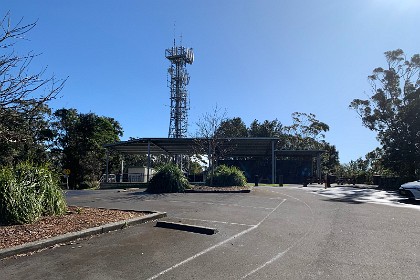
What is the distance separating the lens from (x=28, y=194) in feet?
30.6

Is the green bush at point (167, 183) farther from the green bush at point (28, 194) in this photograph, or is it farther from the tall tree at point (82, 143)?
the tall tree at point (82, 143)

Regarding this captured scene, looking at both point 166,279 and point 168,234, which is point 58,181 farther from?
point 166,279

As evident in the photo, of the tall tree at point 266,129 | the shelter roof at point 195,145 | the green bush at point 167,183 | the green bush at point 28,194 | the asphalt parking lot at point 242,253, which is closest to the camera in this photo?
the asphalt parking lot at point 242,253

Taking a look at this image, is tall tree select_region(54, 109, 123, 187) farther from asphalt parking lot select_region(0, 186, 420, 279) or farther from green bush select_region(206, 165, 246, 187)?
asphalt parking lot select_region(0, 186, 420, 279)

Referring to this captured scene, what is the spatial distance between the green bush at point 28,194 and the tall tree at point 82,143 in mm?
34500

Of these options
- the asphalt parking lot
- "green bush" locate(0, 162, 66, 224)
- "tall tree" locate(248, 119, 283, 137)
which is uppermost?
"tall tree" locate(248, 119, 283, 137)

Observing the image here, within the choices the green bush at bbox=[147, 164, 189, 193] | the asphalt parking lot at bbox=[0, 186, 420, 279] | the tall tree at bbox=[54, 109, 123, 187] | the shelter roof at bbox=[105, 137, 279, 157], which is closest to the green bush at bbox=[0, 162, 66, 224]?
the asphalt parking lot at bbox=[0, 186, 420, 279]

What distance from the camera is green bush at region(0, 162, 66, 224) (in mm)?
8688

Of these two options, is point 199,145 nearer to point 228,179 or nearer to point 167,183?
point 228,179

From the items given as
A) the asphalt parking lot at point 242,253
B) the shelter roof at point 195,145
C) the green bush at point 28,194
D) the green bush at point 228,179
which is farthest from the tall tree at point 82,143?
the asphalt parking lot at point 242,253

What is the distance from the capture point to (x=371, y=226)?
9.84 metres

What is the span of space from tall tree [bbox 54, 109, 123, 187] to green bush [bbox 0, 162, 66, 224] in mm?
34500

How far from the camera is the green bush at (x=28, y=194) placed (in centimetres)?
869

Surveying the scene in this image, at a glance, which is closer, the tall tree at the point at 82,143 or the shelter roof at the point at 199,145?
the shelter roof at the point at 199,145
